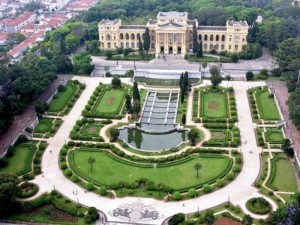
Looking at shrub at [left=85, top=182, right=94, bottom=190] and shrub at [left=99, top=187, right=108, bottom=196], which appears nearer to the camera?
shrub at [left=99, top=187, right=108, bottom=196]

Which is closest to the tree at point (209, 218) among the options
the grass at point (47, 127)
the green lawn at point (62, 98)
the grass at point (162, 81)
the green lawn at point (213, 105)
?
the green lawn at point (213, 105)

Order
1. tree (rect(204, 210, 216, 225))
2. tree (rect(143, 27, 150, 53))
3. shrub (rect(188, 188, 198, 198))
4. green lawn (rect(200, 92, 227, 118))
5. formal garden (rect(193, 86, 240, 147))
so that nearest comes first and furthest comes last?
tree (rect(204, 210, 216, 225)), shrub (rect(188, 188, 198, 198)), formal garden (rect(193, 86, 240, 147)), green lawn (rect(200, 92, 227, 118)), tree (rect(143, 27, 150, 53))

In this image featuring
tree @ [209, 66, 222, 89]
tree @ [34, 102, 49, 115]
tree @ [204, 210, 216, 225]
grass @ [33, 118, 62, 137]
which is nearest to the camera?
tree @ [204, 210, 216, 225]

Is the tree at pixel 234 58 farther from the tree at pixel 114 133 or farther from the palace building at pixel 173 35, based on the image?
the tree at pixel 114 133

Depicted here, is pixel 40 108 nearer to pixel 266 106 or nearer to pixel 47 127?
pixel 47 127

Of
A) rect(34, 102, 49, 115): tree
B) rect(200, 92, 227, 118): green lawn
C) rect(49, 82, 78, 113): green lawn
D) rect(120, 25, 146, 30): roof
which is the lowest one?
rect(200, 92, 227, 118): green lawn

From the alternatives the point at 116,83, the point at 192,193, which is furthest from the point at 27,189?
the point at 116,83

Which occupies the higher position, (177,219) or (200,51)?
(200,51)

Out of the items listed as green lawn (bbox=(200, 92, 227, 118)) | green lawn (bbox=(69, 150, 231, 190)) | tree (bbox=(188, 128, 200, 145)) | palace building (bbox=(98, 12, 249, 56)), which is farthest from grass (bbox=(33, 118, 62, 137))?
palace building (bbox=(98, 12, 249, 56))

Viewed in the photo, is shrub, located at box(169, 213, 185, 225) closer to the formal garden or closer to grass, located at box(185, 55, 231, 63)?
the formal garden
